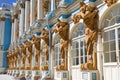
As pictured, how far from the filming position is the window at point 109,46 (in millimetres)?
7072

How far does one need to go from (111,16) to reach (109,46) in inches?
39.4

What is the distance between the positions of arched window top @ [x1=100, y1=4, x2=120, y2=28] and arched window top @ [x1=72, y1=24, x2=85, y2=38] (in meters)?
1.61

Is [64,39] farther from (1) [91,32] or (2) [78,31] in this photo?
(1) [91,32]

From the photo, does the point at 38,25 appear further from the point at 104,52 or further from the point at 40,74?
the point at 104,52

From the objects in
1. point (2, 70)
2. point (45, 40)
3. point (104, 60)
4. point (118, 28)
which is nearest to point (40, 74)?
point (45, 40)

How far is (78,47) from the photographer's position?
9.45 m

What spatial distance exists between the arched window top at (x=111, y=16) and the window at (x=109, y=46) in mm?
308

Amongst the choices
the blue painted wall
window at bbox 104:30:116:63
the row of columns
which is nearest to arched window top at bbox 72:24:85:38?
window at bbox 104:30:116:63

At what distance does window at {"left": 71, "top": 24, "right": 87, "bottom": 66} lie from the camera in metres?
8.99

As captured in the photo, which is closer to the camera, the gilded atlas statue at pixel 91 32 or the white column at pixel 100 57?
the white column at pixel 100 57

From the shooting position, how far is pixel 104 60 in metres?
7.48

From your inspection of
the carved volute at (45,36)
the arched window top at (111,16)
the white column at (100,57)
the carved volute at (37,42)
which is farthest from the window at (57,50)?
the arched window top at (111,16)

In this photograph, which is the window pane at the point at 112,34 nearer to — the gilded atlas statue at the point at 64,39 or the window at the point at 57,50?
the gilded atlas statue at the point at 64,39

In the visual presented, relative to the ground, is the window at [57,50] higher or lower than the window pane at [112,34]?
lower
